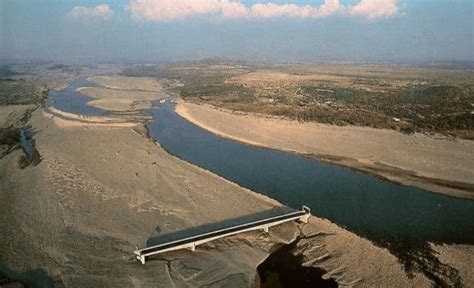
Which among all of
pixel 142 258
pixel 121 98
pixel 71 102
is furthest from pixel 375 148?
pixel 71 102

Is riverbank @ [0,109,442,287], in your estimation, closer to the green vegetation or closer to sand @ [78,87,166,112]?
the green vegetation

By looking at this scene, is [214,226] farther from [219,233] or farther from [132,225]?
[132,225]

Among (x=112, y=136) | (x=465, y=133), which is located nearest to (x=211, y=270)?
(x=112, y=136)

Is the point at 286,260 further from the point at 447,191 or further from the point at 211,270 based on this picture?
the point at 447,191

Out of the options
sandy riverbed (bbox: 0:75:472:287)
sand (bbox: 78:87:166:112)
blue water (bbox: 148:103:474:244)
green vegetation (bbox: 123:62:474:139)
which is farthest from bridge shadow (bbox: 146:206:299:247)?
sand (bbox: 78:87:166:112)

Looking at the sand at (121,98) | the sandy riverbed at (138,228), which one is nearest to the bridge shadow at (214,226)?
the sandy riverbed at (138,228)

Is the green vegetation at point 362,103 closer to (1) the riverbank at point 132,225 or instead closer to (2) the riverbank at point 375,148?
(2) the riverbank at point 375,148
